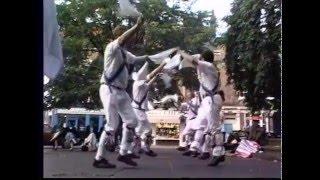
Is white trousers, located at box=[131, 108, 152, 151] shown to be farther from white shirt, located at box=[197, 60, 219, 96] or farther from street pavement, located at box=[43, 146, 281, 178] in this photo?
white shirt, located at box=[197, 60, 219, 96]

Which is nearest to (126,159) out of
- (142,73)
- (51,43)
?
(142,73)

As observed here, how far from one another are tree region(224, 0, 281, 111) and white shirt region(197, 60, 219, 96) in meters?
0.13

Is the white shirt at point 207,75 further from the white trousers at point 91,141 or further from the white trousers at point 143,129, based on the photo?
the white trousers at point 91,141

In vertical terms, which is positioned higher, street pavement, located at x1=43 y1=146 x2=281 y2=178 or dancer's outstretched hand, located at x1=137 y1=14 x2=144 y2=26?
dancer's outstretched hand, located at x1=137 y1=14 x2=144 y2=26

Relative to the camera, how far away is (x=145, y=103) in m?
4.57

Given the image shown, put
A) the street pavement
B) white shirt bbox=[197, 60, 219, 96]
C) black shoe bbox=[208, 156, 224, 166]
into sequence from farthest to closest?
1. white shirt bbox=[197, 60, 219, 96]
2. black shoe bbox=[208, 156, 224, 166]
3. the street pavement

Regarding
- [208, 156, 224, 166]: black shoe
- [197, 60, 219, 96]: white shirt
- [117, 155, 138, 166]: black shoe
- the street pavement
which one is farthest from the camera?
[197, 60, 219, 96]: white shirt

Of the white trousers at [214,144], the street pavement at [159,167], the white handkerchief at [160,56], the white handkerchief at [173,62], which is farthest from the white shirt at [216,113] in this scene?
the white handkerchief at [160,56]

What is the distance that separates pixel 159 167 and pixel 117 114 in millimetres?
564

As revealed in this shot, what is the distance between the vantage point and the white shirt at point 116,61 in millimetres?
4543

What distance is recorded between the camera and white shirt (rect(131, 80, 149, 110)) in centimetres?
458

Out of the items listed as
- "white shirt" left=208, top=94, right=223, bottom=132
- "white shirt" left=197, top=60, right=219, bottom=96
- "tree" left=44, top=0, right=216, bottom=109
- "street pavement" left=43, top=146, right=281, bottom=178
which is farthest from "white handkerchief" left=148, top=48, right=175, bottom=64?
"street pavement" left=43, top=146, right=281, bottom=178

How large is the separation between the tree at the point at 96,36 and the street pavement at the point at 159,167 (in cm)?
42
